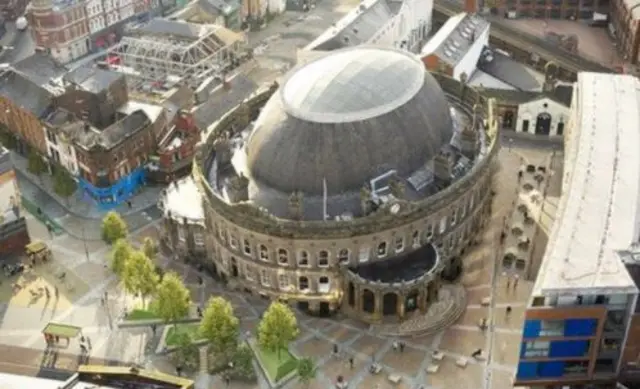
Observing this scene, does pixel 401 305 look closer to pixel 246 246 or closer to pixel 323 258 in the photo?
pixel 323 258

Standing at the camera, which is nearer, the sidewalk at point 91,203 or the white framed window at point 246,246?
the white framed window at point 246,246

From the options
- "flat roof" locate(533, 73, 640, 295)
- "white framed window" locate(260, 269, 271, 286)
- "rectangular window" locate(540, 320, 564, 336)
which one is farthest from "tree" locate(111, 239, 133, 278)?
"rectangular window" locate(540, 320, 564, 336)

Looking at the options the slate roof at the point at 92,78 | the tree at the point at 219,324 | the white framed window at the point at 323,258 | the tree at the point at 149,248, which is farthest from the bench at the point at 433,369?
the slate roof at the point at 92,78

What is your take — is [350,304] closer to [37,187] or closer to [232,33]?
[37,187]

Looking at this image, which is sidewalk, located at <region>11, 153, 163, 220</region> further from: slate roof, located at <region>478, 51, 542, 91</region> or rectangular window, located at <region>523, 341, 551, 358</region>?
slate roof, located at <region>478, 51, 542, 91</region>

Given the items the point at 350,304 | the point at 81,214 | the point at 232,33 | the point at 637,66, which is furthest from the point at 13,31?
the point at 637,66

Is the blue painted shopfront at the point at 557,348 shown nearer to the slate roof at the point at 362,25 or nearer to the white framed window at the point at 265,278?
the white framed window at the point at 265,278
